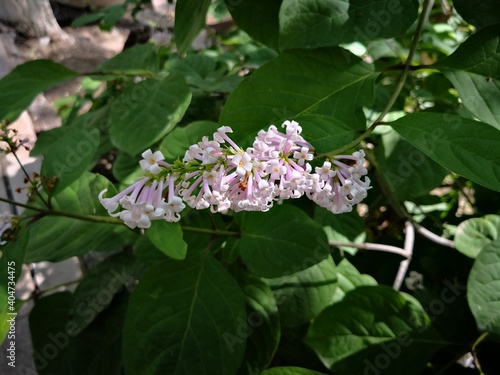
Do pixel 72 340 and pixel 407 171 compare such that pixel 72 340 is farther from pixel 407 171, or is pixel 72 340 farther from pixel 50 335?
pixel 407 171

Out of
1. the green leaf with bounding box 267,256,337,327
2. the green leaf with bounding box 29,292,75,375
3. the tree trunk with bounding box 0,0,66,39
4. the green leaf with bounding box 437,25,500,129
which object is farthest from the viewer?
the tree trunk with bounding box 0,0,66,39

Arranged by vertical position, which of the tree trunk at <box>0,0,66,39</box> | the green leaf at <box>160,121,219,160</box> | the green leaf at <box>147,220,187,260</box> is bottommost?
the tree trunk at <box>0,0,66,39</box>

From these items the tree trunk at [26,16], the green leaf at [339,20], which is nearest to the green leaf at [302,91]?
the green leaf at [339,20]

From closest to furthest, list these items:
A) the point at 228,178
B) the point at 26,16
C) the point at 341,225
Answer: the point at 228,178 < the point at 341,225 < the point at 26,16

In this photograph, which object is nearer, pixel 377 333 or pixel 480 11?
pixel 480 11

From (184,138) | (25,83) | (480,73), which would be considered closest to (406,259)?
(480,73)

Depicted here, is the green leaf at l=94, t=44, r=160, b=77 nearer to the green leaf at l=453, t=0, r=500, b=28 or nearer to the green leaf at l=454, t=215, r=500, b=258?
the green leaf at l=453, t=0, r=500, b=28

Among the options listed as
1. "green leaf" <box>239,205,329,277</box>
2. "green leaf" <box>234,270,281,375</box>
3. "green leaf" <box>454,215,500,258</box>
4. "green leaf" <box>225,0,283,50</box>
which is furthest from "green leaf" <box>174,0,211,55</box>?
"green leaf" <box>454,215,500,258</box>
